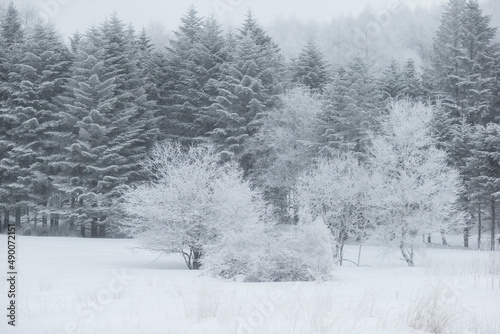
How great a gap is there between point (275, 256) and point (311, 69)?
110 feet

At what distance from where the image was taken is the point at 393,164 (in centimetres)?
2272

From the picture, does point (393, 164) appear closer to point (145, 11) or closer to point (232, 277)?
point (232, 277)

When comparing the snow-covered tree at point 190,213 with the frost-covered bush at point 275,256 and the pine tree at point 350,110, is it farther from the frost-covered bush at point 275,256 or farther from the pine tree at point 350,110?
the pine tree at point 350,110

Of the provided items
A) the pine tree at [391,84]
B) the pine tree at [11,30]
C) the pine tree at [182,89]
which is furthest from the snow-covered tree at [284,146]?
the pine tree at [11,30]

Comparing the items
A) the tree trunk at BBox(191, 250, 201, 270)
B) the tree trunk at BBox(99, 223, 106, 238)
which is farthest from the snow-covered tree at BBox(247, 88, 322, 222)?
the tree trunk at BBox(191, 250, 201, 270)

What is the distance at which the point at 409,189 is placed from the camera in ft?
71.8

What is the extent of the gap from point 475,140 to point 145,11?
6995cm

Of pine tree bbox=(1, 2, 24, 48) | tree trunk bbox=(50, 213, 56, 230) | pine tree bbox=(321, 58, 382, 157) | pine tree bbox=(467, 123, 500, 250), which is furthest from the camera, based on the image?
pine tree bbox=(1, 2, 24, 48)

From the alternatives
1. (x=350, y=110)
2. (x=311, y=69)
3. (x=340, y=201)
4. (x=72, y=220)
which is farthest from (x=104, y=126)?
(x=311, y=69)

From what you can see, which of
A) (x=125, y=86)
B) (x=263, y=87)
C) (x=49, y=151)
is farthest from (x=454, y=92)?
(x=49, y=151)

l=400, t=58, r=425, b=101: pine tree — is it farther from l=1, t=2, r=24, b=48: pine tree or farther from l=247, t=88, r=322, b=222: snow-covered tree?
l=1, t=2, r=24, b=48: pine tree

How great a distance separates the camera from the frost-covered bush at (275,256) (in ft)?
43.3

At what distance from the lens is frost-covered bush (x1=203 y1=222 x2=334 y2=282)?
520 inches

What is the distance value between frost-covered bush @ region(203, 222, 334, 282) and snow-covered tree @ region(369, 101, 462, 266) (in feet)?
27.7
